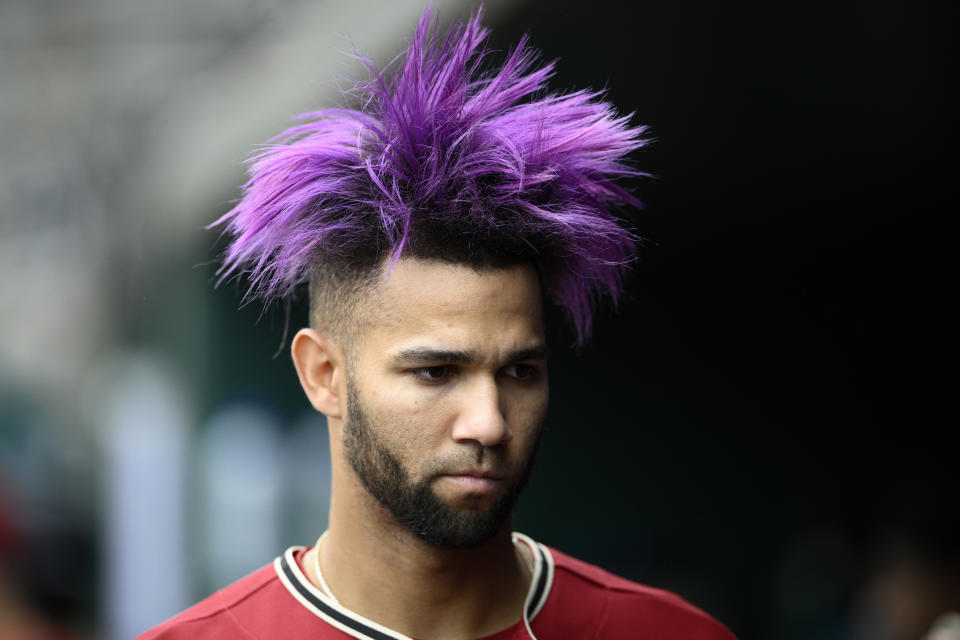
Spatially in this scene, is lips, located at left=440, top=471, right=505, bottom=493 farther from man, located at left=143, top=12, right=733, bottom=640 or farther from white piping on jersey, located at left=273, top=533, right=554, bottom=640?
white piping on jersey, located at left=273, top=533, right=554, bottom=640

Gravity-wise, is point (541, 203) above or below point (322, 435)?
above

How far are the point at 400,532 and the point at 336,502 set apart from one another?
0.70ft

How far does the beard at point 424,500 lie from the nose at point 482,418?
0.13 ft

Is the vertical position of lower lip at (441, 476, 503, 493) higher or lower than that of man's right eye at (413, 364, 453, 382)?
lower

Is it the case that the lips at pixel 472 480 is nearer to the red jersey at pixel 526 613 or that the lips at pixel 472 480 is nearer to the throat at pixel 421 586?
the throat at pixel 421 586

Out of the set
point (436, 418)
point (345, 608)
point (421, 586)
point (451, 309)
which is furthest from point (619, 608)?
point (451, 309)

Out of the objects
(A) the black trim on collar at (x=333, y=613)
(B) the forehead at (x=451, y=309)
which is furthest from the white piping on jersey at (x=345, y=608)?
(B) the forehead at (x=451, y=309)

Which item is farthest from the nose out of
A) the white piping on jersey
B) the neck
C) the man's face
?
the white piping on jersey

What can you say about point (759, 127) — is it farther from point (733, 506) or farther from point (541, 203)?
point (541, 203)

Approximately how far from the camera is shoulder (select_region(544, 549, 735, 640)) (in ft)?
8.67

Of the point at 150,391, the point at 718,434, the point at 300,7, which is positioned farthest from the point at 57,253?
the point at 718,434

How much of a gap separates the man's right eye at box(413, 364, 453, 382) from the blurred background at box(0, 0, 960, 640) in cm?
262

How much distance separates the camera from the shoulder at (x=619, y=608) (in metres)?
2.64

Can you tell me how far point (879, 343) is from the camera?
733cm
